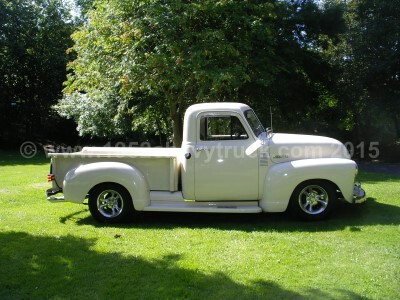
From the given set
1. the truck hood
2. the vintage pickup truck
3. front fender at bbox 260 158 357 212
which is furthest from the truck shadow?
the truck hood

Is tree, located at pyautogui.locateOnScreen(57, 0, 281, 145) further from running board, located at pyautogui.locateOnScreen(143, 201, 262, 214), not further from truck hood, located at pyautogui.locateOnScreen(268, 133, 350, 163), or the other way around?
running board, located at pyautogui.locateOnScreen(143, 201, 262, 214)

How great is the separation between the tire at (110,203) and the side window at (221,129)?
1.68m

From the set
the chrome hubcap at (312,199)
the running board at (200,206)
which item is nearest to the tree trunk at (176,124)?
the running board at (200,206)

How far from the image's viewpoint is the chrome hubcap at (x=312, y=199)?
704 cm

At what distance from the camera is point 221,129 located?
24.3 ft

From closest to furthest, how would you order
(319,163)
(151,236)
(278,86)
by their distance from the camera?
(151,236), (319,163), (278,86)

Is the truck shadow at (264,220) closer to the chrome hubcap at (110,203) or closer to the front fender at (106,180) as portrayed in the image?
the chrome hubcap at (110,203)

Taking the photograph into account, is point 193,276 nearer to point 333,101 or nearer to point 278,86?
point 278,86

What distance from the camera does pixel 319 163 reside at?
6.93m

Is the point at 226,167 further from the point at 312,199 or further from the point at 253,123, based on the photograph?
the point at 312,199

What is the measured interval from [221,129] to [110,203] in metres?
2.31

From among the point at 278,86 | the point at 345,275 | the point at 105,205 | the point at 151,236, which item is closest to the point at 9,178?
the point at 105,205

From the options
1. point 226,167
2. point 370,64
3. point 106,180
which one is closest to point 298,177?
point 226,167

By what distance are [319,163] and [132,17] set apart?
8.67 m
